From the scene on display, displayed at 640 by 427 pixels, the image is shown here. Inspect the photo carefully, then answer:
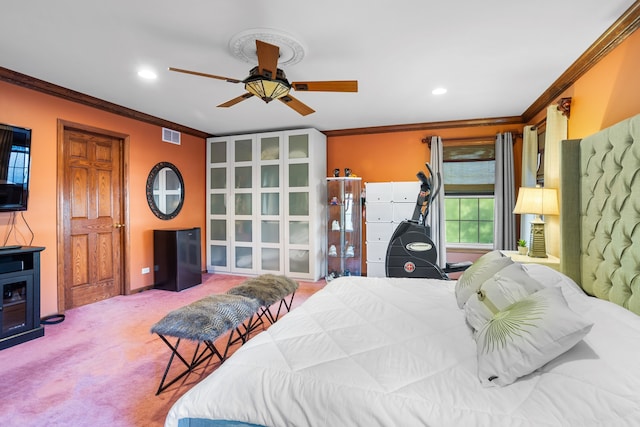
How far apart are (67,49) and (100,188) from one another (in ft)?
6.31

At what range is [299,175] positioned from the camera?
201 inches

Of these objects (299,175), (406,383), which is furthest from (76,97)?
(406,383)

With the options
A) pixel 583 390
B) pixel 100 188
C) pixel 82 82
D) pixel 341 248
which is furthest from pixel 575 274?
pixel 100 188

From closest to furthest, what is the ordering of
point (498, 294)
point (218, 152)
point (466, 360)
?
point (466, 360) < point (498, 294) < point (218, 152)

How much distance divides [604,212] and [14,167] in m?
4.69

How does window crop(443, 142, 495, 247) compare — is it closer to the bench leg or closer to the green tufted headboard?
the green tufted headboard

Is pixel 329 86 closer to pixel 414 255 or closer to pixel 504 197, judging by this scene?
pixel 414 255

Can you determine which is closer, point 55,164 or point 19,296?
point 19,296

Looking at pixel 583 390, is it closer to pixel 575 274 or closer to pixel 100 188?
pixel 575 274

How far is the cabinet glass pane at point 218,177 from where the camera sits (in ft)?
18.4

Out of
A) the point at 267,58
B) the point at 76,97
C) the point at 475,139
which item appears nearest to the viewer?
the point at 267,58

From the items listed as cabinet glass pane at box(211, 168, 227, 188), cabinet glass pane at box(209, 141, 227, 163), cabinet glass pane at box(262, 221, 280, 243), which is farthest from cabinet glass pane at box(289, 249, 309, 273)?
cabinet glass pane at box(209, 141, 227, 163)

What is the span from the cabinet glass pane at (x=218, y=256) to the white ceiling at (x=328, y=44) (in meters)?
2.64

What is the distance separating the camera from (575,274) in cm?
222
